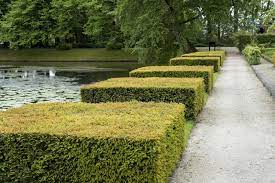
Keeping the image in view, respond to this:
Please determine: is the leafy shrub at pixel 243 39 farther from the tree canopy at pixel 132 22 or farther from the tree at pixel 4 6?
the tree at pixel 4 6

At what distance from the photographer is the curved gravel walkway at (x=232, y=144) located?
250 inches

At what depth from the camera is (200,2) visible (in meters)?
38.5

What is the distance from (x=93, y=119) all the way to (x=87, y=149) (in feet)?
3.40

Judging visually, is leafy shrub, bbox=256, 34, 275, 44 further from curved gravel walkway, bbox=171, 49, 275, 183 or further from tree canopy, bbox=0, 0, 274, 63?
curved gravel walkway, bbox=171, 49, 275, 183

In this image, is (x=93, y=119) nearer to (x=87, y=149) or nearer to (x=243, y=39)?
(x=87, y=149)

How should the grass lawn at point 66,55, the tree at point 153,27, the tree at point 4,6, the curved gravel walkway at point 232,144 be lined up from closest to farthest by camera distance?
the curved gravel walkway at point 232,144 < the tree at point 153,27 < the grass lawn at point 66,55 < the tree at point 4,6

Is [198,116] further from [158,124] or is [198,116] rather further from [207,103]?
[158,124]

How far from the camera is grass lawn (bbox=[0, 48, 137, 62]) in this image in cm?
4983

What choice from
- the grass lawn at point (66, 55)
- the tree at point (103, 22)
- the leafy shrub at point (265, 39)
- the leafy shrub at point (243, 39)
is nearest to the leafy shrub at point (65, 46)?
the grass lawn at point (66, 55)

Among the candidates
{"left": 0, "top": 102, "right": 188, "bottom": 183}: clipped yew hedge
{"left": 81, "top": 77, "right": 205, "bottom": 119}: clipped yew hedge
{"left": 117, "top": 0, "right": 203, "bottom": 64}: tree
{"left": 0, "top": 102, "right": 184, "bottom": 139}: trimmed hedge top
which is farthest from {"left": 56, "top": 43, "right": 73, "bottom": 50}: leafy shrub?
{"left": 0, "top": 102, "right": 188, "bottom": 183}: clipped yew hedge

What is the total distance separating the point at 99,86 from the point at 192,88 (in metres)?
2.02

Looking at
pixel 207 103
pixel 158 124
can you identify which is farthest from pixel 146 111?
pixel 207 103

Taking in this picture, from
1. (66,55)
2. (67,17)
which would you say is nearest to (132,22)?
(66,55)

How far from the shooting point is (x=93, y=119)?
629 cm
